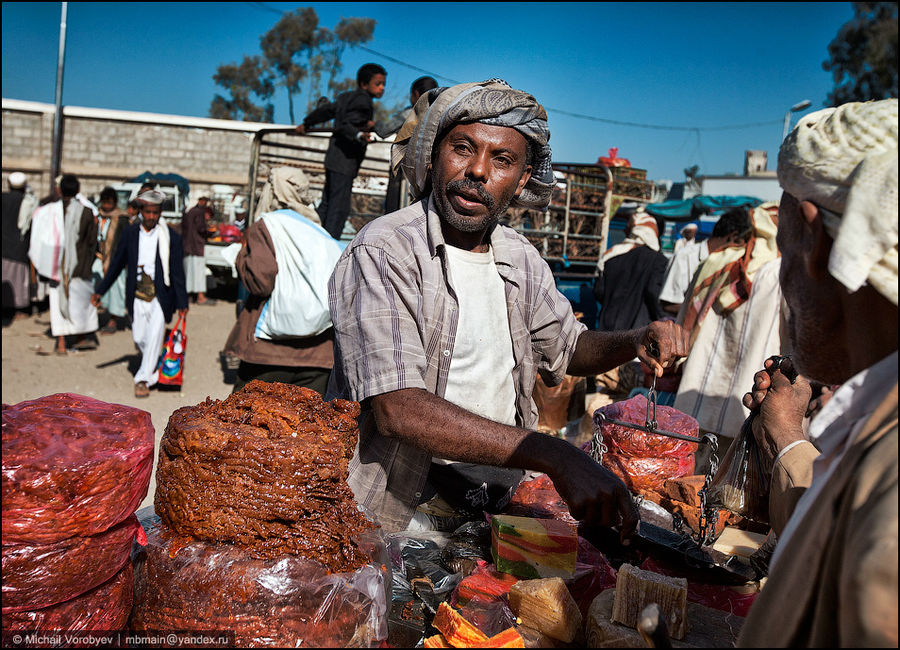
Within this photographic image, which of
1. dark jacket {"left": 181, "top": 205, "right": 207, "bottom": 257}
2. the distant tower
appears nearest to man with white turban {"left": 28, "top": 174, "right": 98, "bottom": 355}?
dark jacket {"left": 181, "top": 205, "right": 207, "bottom": 257}

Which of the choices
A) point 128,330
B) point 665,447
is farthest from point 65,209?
point 665,447

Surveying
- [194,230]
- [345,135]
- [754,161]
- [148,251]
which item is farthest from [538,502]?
[754,161]

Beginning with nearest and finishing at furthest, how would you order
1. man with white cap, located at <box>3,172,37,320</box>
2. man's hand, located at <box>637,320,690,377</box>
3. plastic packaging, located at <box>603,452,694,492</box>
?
man's hand, located at <box>637,320,690,377</box>
plastic packaging, located at <box>603,452,694,492</box>
man with white cap, located at <box>3,172,37,320</box>

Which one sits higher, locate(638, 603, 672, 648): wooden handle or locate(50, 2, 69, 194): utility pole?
locate(50, 2, 69, 194): utility pole

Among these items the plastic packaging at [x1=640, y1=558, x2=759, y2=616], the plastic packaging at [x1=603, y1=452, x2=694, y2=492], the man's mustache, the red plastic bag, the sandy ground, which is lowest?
the sandy ground

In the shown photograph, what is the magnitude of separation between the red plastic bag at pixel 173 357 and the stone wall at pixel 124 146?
13.7 m

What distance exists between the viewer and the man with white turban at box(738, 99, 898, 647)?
82 cm

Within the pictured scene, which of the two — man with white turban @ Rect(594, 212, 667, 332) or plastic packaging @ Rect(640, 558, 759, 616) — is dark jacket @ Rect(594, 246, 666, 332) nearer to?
man with white turban @ Rect(594, 212, 667, 332)

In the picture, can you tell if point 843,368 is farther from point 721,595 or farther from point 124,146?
point 124,146

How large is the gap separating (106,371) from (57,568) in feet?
27.0

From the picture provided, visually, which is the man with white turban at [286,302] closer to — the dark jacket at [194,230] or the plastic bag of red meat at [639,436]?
the plastic bag of red meat at [639,436]

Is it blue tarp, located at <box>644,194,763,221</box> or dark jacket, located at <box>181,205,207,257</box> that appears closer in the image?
dark jacket, located at <box>181,205,207,257</box>

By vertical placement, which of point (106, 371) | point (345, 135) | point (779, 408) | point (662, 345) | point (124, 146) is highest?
point (124, 146)

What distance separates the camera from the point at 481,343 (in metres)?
2.35
